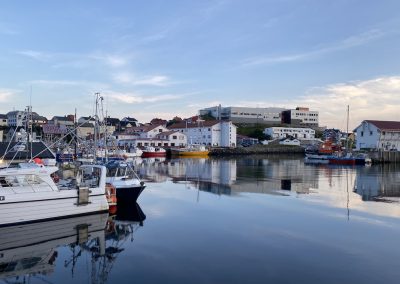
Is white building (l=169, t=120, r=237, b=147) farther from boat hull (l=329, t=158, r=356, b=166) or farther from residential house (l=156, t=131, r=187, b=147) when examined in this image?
boat hull (l=329, t=158, r=356, b=166)

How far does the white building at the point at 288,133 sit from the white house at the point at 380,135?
3601cm

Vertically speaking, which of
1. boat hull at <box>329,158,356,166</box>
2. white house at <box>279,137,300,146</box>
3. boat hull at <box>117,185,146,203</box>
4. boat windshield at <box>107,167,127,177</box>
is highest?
white house at <box>279,137,300,146</box>

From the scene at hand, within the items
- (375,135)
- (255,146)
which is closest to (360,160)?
(375,135)

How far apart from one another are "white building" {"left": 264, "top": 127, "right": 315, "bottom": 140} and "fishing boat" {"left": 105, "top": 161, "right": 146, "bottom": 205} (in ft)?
277

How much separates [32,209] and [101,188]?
285 centimetres

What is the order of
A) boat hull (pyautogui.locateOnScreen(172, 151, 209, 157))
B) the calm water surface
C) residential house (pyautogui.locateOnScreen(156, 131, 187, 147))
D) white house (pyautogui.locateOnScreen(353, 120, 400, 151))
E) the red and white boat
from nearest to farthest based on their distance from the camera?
Answer: the calm water surface
white house (pyautogui.locateOnScreen(353, 120, 400, 151))
the red and white boat
boat hull (pyautogui.locateOnScreen(172, 151, 209, 157))
residential house (pyautogui.locateOnScreen(156, 131, 187, 147))

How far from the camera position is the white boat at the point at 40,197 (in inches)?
545

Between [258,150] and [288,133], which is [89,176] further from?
[288,133]

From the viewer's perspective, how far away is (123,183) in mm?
19031

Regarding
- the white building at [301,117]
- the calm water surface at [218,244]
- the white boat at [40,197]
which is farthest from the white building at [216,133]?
the white boat at [40,197]

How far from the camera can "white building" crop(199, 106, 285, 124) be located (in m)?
121

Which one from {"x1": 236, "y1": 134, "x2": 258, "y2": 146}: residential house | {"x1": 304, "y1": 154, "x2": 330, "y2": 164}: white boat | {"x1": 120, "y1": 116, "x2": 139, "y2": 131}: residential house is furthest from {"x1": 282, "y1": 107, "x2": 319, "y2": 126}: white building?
{"x1": 304, "y1": 154, "x2": 330, "y2": 164}: white boat

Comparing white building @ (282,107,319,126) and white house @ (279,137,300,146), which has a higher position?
white building @ (282,107,319,126)

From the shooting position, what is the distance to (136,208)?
18359 millimetres
